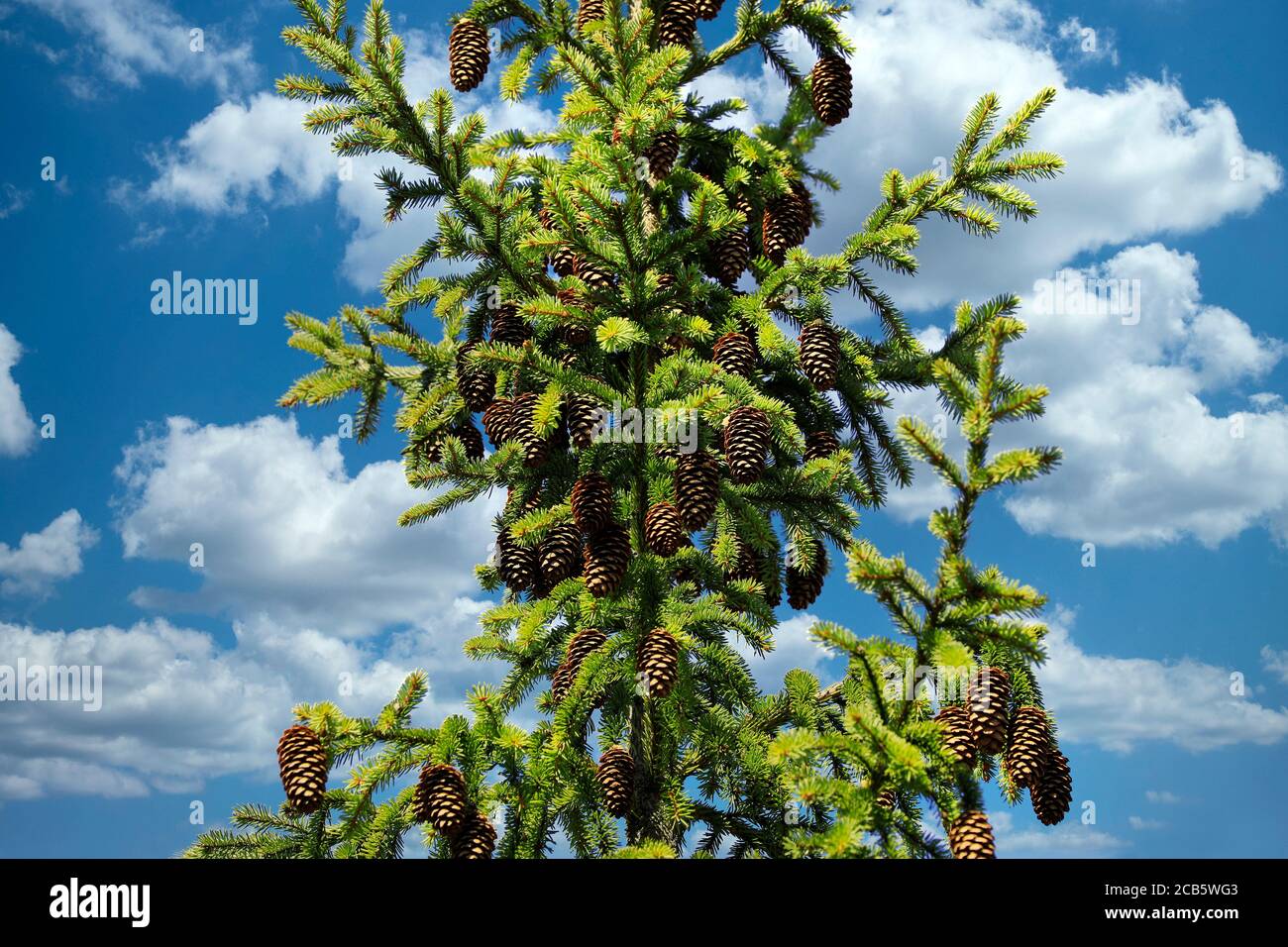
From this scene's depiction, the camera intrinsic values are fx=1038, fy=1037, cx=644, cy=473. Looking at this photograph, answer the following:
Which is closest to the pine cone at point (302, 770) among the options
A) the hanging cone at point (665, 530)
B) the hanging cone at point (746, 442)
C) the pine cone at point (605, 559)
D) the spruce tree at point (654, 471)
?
the spruce tree at point (654, 471)

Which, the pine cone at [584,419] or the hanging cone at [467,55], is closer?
the pine cone at [584,419]

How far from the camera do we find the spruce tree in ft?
13.9

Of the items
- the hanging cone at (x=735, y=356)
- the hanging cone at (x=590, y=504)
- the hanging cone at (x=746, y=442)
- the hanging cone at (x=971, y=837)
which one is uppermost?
the hanging cone at (x=735, y=356)

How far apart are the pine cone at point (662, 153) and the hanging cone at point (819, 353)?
1.44 m

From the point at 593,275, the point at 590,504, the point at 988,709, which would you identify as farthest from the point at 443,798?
the point at 593,275

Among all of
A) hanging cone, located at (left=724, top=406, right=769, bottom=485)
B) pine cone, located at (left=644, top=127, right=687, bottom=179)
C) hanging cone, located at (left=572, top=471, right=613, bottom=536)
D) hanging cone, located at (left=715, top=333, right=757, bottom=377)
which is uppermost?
pine cone, located at (left=644, top=127, right=687, bottom=179)

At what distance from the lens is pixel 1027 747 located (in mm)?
4500

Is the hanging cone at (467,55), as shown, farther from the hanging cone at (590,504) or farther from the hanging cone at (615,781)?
the hanging cone at (615,781)

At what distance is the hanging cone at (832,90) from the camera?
7.88 metres

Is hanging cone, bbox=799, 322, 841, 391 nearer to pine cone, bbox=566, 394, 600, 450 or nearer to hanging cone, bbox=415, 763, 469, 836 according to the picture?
pine cone, bbox=566, 394, 600, 450

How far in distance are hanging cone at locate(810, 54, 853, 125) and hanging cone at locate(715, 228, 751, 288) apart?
1296 millimetres

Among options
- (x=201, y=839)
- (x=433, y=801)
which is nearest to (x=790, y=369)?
(x=433, y=801)

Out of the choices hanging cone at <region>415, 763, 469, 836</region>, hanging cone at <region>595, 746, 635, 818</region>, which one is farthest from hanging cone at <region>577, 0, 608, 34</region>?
hanging cone at <region>415, 763, 469, 836</region>

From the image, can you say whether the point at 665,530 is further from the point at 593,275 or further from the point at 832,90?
the point at 832,90
